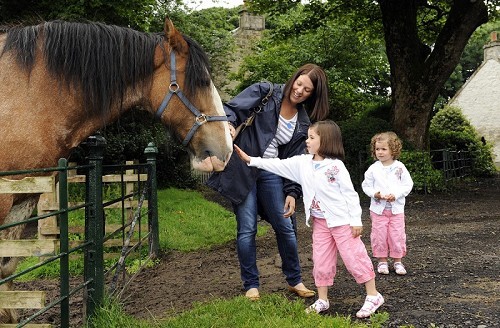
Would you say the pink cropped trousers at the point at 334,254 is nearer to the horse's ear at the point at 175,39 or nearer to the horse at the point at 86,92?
the horse at the point at 86,92

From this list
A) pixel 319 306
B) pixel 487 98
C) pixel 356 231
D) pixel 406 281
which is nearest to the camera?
pixel 356 231

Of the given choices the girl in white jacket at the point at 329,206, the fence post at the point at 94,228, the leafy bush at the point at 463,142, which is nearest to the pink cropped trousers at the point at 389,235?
the girl in white jacket at the point at 329,206

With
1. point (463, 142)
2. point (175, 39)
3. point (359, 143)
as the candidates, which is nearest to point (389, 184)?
point (175, 39)

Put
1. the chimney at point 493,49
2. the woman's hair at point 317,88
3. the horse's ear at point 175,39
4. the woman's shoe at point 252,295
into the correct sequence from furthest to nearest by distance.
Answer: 1. the chimney at point 493,49
2. the woman's shoe at point 252,295
3. the woman's hair at point 317,88
4. the horse's ear at point 175,39

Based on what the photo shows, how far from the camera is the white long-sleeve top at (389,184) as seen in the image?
468 centimetres

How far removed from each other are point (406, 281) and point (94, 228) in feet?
9.01

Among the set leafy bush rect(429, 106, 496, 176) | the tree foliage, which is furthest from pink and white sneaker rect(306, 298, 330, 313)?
leafy bush rect(429, 106, 496, 176)

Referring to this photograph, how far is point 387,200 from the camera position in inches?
183

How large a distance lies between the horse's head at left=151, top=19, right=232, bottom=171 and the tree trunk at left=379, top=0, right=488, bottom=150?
34.3ft

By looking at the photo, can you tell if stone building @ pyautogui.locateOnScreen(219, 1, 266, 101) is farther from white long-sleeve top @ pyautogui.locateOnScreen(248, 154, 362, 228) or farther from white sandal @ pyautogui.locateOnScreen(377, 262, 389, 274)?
white long-sleeve top @ pyautogui.locateOnScreen(248, 154, 362, 228)

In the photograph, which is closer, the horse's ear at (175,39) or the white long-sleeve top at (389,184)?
the horse's ear at (175,39)

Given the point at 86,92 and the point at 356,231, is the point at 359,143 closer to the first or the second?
the point at 356,231

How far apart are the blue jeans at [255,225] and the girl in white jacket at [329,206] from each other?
26cm

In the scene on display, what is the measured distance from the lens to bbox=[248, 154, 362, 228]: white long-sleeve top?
3.41 metres
